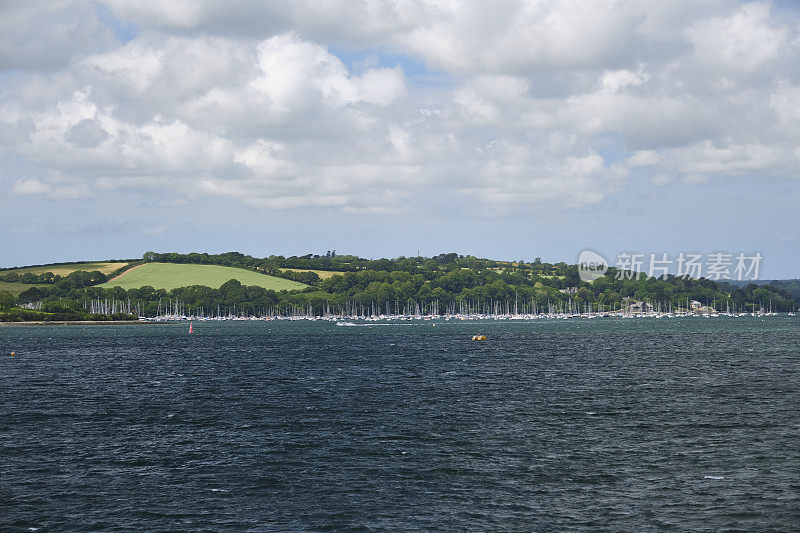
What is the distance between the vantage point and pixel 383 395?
266ft

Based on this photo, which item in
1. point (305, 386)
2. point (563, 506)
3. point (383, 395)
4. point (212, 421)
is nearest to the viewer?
point (563, 506)

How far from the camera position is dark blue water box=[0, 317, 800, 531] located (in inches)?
1453

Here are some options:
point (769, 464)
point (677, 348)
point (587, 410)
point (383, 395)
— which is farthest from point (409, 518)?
point (677, 348)

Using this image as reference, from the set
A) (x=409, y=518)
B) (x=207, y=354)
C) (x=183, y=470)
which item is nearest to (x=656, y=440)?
(x=409, y=518)

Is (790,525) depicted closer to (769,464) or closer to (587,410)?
(769,464)

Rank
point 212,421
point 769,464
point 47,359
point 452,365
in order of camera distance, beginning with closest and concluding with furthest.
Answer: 1. point 769,464
2. point 212,421
3. point 452,365
4. point 47,359

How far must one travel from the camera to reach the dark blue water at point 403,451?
1453 inches

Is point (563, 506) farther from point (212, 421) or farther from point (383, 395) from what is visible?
point (383, 395)

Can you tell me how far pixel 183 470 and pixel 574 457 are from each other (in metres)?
25.4

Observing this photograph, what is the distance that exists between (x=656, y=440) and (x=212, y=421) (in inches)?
1457

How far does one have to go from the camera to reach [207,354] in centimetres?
15325

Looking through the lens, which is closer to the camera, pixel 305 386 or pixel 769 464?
pixel 769 464

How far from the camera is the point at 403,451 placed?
51.2 meters

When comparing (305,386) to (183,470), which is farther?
→ (305,386)
